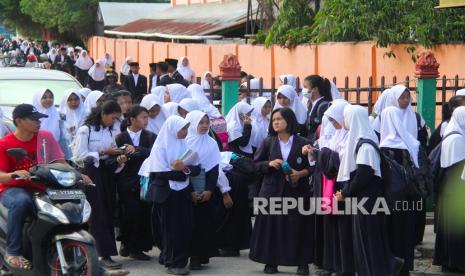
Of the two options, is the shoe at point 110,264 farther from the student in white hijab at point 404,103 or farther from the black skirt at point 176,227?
the student in white hijab at point 404,103

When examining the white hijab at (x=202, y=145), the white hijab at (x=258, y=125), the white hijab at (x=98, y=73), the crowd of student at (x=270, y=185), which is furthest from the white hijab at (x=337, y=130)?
the white hijab at (x=98, y=73)

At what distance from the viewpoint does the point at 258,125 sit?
11.3 m

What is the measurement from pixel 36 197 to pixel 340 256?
2733mm

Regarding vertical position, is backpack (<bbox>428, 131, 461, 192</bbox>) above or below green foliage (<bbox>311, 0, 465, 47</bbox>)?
below

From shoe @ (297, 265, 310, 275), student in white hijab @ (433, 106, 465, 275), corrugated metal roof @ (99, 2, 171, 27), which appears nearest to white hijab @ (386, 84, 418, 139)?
student in white hijab @ (433, 106, 465, 275)

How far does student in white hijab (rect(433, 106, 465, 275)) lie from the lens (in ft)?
30.2

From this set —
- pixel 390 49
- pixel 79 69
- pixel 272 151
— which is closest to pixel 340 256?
pixel 272 151

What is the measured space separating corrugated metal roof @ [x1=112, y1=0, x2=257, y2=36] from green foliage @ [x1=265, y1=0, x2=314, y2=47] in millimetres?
7032

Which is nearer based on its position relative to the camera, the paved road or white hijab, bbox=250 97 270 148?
the paved road

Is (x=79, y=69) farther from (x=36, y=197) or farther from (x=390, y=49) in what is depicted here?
(x=36, y=197)

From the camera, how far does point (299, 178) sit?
30.7ft

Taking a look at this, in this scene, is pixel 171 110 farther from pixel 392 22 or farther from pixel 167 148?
pixel 392 22

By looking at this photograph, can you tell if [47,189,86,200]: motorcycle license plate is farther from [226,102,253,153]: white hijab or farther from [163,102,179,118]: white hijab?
[226,102,253,153]: white hijab

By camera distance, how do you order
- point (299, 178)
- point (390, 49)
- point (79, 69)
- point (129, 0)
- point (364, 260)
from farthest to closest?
point (129, 0) < point (79, 69) < point (390, 49) < point (299, 178) < point (364, 260)
